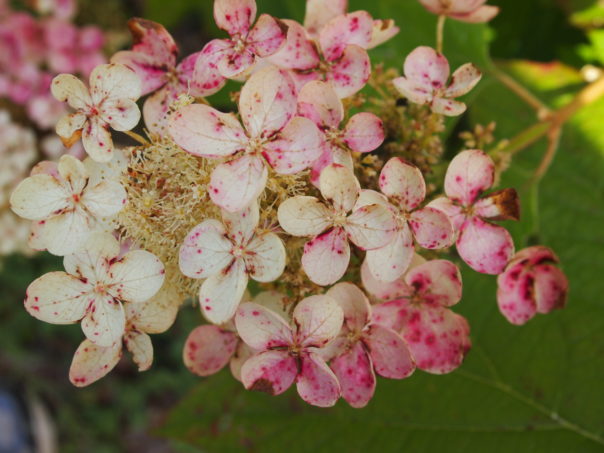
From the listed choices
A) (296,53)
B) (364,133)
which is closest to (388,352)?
(364,133)

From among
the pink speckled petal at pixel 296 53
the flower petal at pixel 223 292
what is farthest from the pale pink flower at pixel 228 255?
the pink speckled petal at pixel 296 53

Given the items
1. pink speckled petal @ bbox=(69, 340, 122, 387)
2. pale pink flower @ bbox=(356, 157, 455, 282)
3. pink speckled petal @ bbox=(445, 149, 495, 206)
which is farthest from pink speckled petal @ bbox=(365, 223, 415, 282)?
pink speckled petal @ bbox=(69, 340, 122, 387)

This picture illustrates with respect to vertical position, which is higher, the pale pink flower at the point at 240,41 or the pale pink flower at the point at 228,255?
the pale pink flower at the point at 240,41

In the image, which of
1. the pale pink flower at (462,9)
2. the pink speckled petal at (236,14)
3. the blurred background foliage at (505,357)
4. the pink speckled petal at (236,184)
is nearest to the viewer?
the pink speckled petal at (236,184)

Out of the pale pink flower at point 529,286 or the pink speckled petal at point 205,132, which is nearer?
the pink speckled petal at point 205,132

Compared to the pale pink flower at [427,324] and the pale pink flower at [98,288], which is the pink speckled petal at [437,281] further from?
the pale pink flower at [98,288]

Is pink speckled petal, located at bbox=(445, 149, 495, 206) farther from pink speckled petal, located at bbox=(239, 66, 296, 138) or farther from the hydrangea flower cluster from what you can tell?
pink speckled petal, located at bbox=(239, 66, 296, 138)

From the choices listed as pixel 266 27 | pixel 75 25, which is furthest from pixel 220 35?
pixel 266 27
